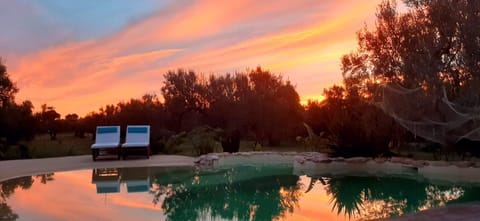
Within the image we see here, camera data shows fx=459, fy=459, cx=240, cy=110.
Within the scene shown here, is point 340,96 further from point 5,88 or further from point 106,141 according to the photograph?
point 5,88

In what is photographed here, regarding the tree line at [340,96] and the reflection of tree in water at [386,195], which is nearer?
the reflection of tree in water at [386,195]

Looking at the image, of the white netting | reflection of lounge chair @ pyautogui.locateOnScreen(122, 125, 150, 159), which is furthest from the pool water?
reflection of lounge chair @ pyautogui.locateOnScreen(122, 125, 150, 159)

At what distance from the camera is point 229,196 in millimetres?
8961

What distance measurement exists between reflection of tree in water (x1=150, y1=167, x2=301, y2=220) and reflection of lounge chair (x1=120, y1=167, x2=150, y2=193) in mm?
323

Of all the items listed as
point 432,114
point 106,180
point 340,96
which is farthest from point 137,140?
point 432,114

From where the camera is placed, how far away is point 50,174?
1223 centimetres

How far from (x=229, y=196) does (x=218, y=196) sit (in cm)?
21

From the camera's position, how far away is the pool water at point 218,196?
724 cm

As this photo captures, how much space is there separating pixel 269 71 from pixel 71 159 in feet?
38.7

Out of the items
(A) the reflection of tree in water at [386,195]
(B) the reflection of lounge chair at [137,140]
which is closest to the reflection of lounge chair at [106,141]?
(B) the reflection of lounge chair at [137,140]

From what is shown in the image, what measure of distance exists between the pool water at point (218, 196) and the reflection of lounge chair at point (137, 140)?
3098mm

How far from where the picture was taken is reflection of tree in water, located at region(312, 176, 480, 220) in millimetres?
7379

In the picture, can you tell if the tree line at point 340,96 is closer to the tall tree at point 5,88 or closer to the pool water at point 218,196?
the tall tree at point 5,88

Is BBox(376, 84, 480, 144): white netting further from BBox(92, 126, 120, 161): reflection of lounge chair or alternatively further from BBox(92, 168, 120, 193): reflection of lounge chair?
BBox(92, 126, 120, 161): reflection of lounge chair
